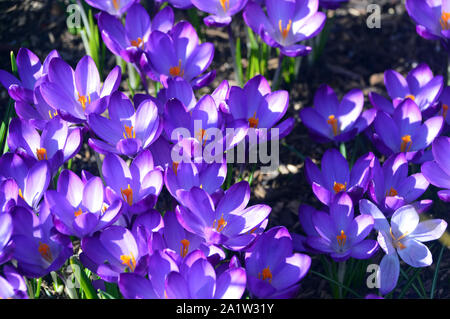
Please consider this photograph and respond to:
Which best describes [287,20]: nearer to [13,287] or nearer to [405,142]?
[405,142]

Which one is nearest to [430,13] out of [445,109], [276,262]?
[445,109]

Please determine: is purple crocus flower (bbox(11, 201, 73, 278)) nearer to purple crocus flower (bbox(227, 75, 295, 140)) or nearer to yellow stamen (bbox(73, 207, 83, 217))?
yellow stamen (bbox(73, 207, 83, 217))

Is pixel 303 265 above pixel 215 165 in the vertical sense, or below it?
below

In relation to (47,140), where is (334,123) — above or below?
below

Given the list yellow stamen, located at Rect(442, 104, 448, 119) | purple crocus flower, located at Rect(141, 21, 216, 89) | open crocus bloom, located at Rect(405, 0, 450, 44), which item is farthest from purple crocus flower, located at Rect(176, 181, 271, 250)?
open crocus bloom, located at Rect(405, 0, 450, 44)
